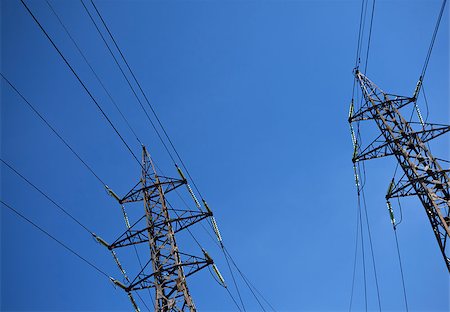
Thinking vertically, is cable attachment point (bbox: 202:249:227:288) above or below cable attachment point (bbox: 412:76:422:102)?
below

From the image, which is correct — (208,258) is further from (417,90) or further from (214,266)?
(417,90)

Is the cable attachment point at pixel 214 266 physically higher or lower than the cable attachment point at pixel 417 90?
lower

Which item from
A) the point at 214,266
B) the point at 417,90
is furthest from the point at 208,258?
the point at 417,90

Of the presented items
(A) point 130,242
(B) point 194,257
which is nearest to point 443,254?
(B) point 194,257

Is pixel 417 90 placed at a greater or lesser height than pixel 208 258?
greater

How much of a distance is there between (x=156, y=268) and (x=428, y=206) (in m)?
9.47

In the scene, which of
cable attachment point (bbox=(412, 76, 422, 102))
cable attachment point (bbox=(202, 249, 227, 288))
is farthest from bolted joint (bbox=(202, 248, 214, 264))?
cable attachment point (bbox=(412, 76, 422, 102))

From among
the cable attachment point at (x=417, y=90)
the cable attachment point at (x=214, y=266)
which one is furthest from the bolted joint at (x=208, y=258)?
the cable attachment point at (x=417, y=90)

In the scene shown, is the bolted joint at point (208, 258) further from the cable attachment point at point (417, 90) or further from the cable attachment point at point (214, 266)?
the cable attachment point at point (417, 90)

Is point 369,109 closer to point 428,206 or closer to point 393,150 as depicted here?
point 393,150

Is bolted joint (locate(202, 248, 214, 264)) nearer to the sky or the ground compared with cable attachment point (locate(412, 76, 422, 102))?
nearer to the ground

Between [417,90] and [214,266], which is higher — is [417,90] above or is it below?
above

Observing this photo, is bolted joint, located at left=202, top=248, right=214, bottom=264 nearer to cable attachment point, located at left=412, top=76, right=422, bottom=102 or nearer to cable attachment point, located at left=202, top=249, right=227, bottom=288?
cable attachment point, located at left=202, top=249, right=227, bottom=288

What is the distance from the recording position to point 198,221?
14.7m
